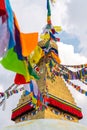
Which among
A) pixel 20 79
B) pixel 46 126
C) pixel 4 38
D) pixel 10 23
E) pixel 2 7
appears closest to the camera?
pixel 2 7

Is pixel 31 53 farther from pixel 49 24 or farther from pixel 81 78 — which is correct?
pixel 49 24

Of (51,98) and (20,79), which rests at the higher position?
(20,79)

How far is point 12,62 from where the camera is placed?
20.8ft

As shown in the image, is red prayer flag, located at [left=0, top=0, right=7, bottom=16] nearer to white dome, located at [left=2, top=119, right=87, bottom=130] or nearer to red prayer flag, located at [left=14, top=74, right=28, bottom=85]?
red prayer flag, located at [left=14, top=74, right=28, bottom=85]

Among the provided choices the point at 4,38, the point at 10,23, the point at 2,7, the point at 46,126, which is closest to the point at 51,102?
the point at 46,126

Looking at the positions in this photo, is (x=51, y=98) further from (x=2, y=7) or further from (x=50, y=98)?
(x=2, y=7)

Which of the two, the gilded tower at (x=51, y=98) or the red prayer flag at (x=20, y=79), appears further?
the gilded tower at (x=51, y=98)

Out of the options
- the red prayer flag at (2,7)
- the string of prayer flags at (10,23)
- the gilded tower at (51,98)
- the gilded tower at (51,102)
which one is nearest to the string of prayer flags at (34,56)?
the string of prayer flags at (10,23)

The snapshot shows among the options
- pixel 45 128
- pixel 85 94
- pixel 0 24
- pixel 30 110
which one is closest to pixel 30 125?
pixel 45 128

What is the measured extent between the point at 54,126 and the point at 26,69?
515cm

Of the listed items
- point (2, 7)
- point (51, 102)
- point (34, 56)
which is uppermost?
point (2, 7)

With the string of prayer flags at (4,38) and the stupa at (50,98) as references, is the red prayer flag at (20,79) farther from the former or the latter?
the stupa at (50,98)

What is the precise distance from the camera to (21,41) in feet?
20.3

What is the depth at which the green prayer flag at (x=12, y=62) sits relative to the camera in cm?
628
